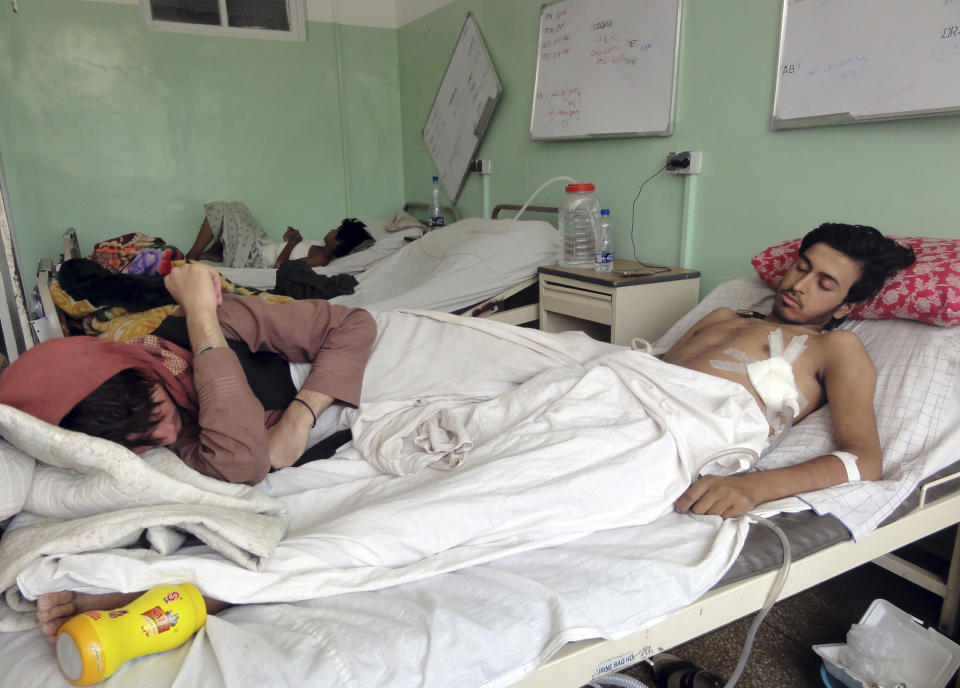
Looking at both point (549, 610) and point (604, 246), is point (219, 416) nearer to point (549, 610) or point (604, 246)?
point (549, 610)

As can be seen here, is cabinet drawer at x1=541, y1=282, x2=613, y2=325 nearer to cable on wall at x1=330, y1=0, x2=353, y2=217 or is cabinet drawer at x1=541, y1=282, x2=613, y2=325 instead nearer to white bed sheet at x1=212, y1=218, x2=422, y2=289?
white bed sheet at x1=212, y1=218, x2=422, y2=289

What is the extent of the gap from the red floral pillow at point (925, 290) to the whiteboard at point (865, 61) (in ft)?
1.22

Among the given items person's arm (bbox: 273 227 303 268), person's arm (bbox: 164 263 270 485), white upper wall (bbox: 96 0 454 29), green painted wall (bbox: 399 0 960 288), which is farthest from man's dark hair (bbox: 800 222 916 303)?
white upper wall (bbox: 96 0 454 29)

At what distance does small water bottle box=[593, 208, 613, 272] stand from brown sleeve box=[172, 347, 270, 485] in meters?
1.68

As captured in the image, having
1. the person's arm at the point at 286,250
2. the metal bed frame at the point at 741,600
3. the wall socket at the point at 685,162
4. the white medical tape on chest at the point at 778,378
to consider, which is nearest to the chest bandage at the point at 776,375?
the white medical tape on chest at the point at 778,378

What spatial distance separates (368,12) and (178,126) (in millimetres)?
1485

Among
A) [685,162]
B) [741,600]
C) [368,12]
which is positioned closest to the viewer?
[741,600]

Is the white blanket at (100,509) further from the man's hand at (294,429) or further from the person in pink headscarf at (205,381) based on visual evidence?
the man's hand at (294,429)

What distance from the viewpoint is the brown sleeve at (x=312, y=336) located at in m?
1.35

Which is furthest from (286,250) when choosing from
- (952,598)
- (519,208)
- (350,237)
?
(952,598)

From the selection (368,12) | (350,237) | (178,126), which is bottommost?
(350,237)

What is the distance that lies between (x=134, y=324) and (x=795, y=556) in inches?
72.6

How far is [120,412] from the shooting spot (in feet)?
3.34

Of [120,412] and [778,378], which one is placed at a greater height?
[120,412]
